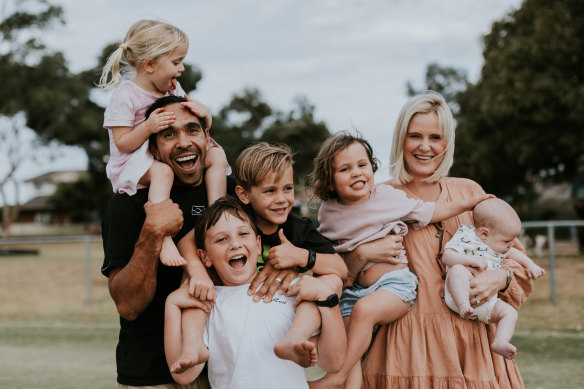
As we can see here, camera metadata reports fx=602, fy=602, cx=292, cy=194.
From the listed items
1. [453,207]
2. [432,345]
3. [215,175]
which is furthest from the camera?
[453,207]

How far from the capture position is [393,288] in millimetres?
2969

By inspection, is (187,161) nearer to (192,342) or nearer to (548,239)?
(192,342)

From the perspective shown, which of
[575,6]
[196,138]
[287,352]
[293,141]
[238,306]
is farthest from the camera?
[293,141]

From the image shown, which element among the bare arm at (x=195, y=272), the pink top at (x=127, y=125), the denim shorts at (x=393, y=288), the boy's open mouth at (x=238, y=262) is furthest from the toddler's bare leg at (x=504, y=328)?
the pink top at (x=127, y=125)

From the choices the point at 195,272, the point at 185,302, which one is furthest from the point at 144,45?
the point at 185,302

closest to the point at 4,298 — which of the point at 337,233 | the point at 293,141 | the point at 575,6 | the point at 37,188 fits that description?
the point at 337,233

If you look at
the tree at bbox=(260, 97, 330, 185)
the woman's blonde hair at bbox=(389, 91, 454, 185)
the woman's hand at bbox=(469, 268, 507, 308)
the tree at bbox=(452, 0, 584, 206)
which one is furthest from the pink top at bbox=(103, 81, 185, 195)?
the tree at bbox=(260, 97, 330, 185)

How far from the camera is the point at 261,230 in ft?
9.30

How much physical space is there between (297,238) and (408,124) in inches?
37.0

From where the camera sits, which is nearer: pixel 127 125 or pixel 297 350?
pixel 297 350

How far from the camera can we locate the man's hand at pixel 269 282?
2.57m

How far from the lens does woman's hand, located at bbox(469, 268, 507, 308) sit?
2.95 meters

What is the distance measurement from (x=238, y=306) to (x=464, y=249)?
1217mm

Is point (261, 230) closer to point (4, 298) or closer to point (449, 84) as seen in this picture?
point (4, 298)
